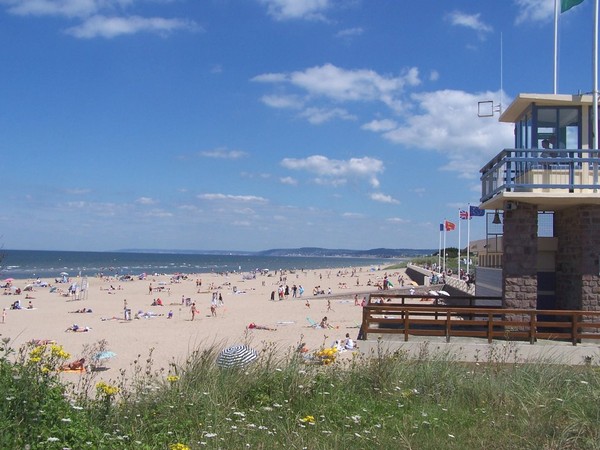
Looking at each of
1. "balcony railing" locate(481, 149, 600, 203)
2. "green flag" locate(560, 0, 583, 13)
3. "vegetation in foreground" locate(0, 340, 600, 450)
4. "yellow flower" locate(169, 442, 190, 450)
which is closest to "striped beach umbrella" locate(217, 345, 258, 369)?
"vegetation in foreground" locate(0, 340, 600, 450)

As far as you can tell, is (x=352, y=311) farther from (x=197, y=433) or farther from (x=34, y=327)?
(x=197, y=433)

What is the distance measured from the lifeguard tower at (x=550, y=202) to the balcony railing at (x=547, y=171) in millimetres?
18

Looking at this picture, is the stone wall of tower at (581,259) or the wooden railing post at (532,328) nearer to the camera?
the wooden railing post at (532,328)

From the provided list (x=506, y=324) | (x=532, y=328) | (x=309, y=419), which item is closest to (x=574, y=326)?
(x=532, y=328)

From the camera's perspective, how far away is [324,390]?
6539 mm

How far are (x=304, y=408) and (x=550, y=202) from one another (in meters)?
8.09

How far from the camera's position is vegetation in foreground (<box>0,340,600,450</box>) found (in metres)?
4.86

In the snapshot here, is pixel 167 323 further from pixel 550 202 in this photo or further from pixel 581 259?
pixel 581 259

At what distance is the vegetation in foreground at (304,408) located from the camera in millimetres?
4855

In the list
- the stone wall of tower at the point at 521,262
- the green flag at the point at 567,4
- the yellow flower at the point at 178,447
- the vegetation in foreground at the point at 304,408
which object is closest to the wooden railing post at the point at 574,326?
the stone wall of tower at the point at 521,262

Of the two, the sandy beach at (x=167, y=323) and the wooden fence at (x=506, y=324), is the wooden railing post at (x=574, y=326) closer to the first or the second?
the wooden fence at (x=506, y=324)

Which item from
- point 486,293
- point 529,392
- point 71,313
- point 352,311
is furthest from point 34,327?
point 529,392

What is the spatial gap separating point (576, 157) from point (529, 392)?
712 centimetres

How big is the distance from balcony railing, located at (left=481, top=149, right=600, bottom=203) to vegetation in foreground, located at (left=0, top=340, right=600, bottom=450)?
5144 millimetres
